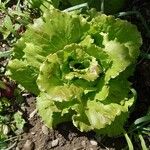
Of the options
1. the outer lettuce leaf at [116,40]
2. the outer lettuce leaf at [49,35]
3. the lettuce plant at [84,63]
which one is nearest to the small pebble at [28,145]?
the lettuce plant at [84,63]

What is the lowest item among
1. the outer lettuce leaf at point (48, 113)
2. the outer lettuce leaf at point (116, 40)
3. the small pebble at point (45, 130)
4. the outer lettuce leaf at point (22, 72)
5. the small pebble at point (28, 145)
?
the small pebble at point (28, 145)

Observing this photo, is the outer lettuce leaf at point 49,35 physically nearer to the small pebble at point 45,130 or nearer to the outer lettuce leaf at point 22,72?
the outer lettuce leaf at point 22,72

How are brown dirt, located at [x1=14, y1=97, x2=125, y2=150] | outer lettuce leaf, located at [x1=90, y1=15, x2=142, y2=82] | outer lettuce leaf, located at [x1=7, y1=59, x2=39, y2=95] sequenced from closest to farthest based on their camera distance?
outer lettuce leaf, located at [x1=90, y1=15, x2=142, y2=82]
outer lettuce leaf, located at [x1=7, y1=59, x2=39, y2=95]
brown dirt, located at [x1=14, y1=97, x2=125, y2=150]

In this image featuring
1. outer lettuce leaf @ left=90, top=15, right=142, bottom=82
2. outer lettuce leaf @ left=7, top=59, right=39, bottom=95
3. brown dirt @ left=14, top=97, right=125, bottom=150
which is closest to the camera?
outer lettuce leaf @ left=90, top=15, right=142, bottom=82

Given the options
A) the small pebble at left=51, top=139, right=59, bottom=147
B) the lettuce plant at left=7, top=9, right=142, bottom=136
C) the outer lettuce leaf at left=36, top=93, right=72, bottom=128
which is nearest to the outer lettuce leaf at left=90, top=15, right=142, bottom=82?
the lettuce plant at left=7, top=9, right=142, bottom=136

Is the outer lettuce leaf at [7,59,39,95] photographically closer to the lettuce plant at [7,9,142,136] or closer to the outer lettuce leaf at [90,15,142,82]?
the lettuce plant at [7,9,142,136]

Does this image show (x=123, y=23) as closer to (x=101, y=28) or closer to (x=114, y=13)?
(x=101, y=28)

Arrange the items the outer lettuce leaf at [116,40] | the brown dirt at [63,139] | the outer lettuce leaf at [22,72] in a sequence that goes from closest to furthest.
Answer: the outer lettuce leaf at [116,40] < the outer lettuce leaf at [22,72] < the brown dirt at [63,139]

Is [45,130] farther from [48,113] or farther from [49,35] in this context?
[49,35]
